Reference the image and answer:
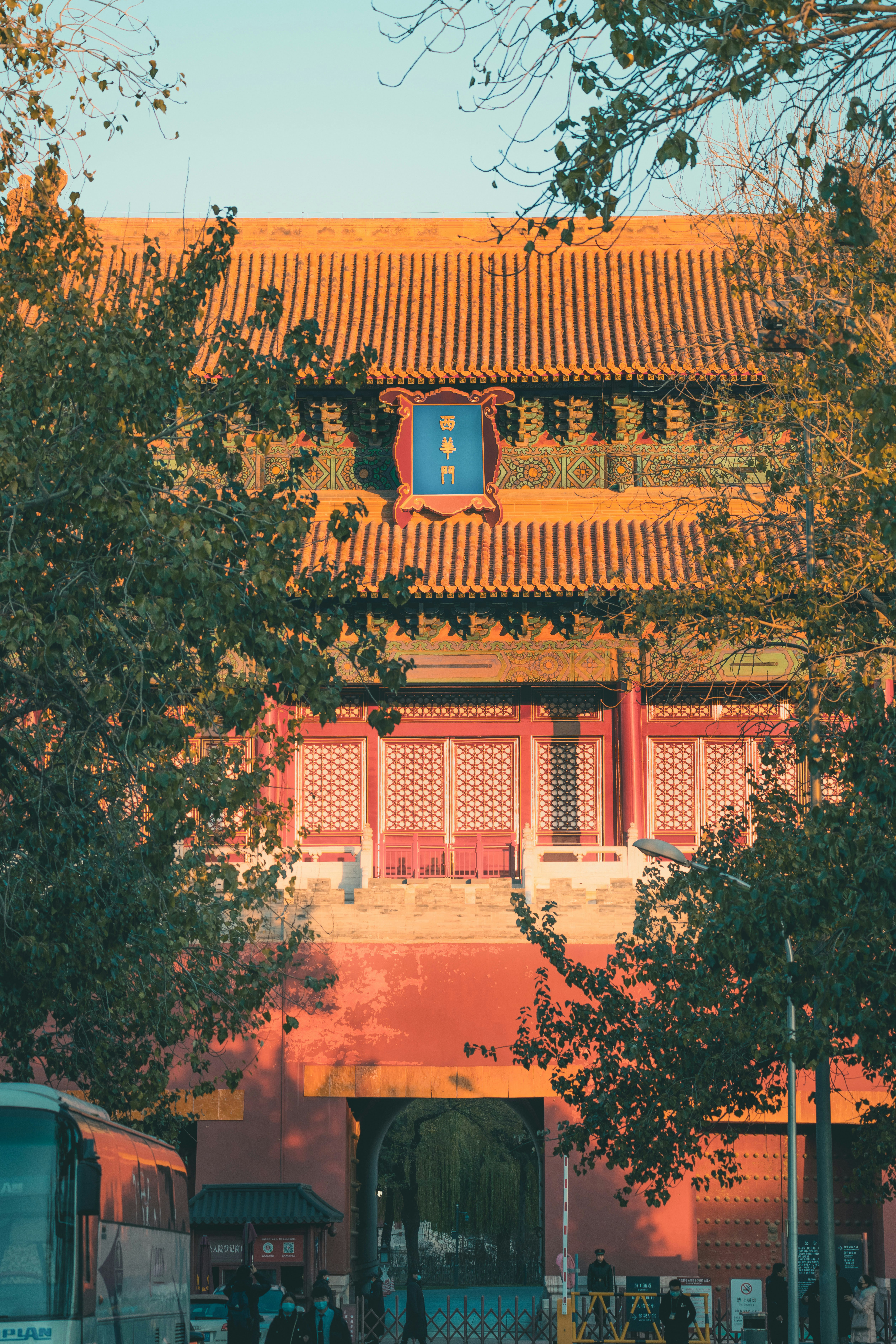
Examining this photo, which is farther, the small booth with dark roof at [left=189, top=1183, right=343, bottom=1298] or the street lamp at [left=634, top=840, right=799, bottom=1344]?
the small booth with dark roof at [left=189, top=1183, right=343, bottom=1298]

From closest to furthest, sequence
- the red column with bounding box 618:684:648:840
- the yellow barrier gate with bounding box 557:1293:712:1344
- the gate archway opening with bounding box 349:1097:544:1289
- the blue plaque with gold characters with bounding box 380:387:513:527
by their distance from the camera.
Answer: the yellow barrier gate with bounding box 557:1293:712:1344 → the red column with bounding box 618:684:648:840 → the blue plaque with gold characters with bounding box 380:387:513:527 → the gate archway opening with bounding box 349:1097:544:1289

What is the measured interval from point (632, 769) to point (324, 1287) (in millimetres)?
9795

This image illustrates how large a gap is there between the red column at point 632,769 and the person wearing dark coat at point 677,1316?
7.82 metres

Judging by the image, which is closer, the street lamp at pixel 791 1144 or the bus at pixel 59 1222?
the bus at pixel 59 1222

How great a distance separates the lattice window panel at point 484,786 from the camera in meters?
25.3

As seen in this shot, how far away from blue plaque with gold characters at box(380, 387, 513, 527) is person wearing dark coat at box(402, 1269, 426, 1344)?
11.3 m

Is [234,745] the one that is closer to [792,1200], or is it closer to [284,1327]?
[284,1327]

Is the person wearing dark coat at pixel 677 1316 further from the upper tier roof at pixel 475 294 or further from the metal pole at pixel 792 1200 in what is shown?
→ the upper tier roof at pixel 475 294

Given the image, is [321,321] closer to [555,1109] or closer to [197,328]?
[197,328]

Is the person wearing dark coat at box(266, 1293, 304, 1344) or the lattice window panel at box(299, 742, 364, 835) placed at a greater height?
the lattice window panel at box(299, 742, 364, 835)

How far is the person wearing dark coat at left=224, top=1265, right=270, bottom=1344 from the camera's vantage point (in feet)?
57.2

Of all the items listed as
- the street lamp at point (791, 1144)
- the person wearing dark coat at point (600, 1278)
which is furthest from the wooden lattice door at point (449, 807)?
the street lamp at point (791, 1144)

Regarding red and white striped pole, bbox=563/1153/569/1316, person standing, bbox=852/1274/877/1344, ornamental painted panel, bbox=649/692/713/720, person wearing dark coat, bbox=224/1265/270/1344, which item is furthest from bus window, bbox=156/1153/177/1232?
ornamental painted panel, bbox=649/692/713/720

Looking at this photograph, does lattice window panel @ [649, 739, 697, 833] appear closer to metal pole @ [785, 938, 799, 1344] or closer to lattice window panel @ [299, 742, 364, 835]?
lattice window panel @ [299, 742, 364, 835]
